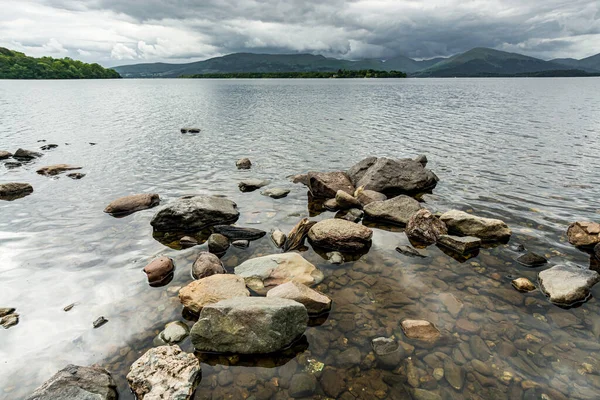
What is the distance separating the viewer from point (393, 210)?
607 inches

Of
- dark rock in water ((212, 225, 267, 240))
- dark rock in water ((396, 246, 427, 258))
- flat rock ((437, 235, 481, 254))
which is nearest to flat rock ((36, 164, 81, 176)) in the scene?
dark rock in water ((212, 225, 267, 240))

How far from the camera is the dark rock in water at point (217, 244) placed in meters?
12.6

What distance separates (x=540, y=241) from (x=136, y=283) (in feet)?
51.2

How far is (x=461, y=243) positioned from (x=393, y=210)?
3.82m

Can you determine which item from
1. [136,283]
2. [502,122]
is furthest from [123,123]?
[502,122]

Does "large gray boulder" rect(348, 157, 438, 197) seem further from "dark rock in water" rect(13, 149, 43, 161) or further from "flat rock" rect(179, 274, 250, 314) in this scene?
"dark rock in water" rect(13, 149, 43, 161)

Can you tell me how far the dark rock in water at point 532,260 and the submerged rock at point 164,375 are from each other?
1142cm

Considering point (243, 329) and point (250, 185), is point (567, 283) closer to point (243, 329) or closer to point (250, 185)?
point (243, 329)

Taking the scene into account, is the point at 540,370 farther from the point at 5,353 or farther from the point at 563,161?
the point at 563,161

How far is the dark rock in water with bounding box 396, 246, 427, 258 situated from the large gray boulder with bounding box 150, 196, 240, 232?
785cm

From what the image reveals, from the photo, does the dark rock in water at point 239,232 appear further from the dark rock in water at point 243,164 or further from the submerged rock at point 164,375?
the dark rock in water at point 243,164

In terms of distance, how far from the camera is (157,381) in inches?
257

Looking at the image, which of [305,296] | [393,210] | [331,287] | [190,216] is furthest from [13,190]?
[393,210]

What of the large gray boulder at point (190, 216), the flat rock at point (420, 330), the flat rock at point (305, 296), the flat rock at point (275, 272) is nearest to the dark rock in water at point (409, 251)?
the flat rock at point (275, 272)
